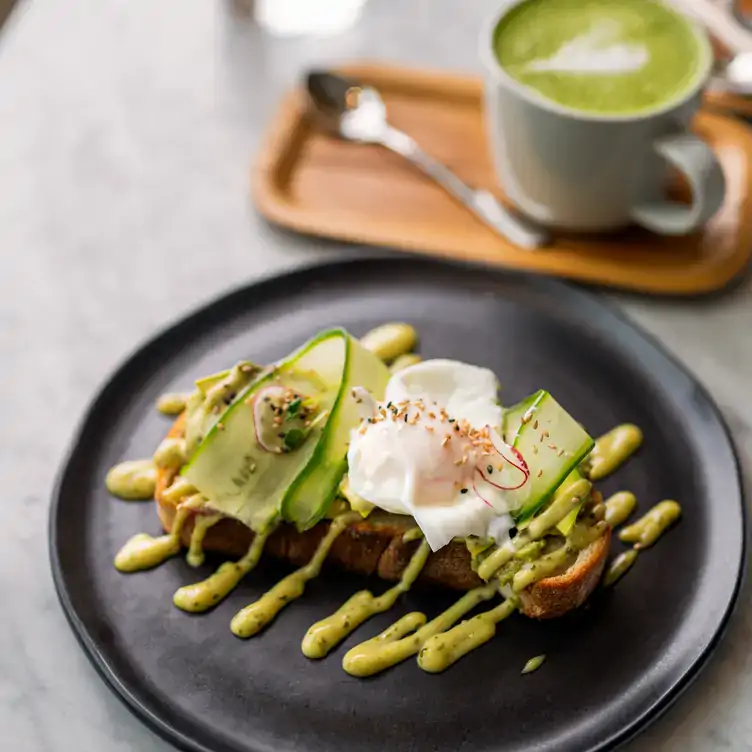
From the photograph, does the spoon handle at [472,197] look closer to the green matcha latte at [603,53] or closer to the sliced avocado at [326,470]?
the green matcha latte at [603,53]

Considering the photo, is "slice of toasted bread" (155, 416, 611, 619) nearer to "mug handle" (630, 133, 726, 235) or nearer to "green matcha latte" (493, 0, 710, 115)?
"mug handle" (630, 133, 726, 235)

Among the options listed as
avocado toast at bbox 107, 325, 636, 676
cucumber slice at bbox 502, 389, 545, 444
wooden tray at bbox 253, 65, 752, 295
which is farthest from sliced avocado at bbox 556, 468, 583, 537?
wooden tray at bbox 253, 65, 752, 295

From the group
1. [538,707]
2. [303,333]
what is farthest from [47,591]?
[538,707]

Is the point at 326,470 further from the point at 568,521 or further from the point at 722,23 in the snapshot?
the point at 722,23

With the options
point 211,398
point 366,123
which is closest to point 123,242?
point 366,123

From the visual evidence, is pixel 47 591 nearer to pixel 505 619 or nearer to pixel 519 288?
pixel 505 619

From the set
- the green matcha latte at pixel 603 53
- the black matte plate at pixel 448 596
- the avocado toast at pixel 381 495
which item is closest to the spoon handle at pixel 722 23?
the green matcha latte at pixel 603 53
